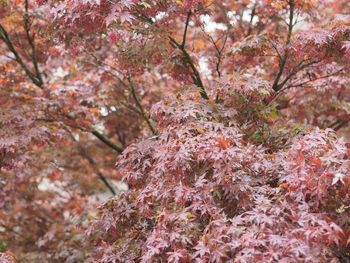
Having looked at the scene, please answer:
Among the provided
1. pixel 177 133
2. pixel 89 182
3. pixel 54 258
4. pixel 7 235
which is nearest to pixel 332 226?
pixel 177 133

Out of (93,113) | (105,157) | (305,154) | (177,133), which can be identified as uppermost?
(93,113)

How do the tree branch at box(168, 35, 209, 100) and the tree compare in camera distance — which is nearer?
the tree

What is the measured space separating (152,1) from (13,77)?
3055 mm

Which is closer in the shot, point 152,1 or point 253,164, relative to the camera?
point 253,164

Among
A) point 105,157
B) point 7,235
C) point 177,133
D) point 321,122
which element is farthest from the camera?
point 105,157

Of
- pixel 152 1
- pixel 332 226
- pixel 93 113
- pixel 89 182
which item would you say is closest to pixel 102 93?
pixel 93 113

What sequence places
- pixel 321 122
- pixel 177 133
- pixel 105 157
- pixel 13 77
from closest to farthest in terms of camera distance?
1. pixel 177 133
2. pixel 13 77
3. pixel 321 122
4. pixel 105 157

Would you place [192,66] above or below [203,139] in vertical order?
above

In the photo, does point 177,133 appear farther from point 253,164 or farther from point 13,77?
point 13,77

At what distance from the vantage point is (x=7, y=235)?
6289 millimetres

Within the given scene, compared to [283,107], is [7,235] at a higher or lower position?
higher

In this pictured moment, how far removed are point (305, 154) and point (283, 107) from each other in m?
3.32

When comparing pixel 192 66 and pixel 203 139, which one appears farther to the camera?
pixel 192 66

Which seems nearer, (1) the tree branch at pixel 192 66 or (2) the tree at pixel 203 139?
(2) the tree at pixel 203 139
